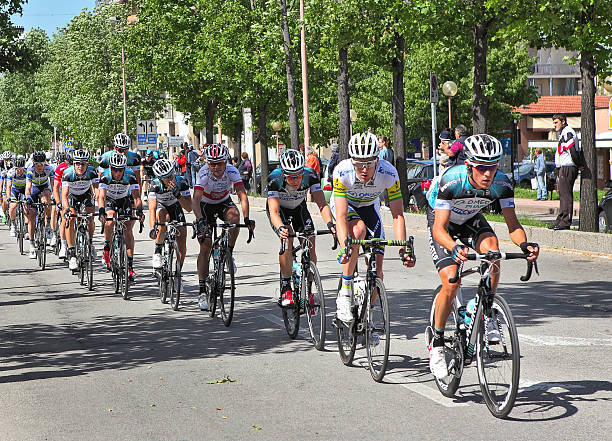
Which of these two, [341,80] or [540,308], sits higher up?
[341,80]

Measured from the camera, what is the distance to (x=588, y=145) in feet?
59.7

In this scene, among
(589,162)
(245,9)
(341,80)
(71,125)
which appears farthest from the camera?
(71,125)

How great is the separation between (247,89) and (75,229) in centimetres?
2646

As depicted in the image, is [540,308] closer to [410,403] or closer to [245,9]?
[410,403]

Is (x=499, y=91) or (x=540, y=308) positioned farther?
(x=499, y=91)

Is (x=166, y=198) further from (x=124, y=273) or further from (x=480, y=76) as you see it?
(x=480, y=76)

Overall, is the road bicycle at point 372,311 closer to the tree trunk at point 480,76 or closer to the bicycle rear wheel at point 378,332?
the bicycle rear wheel at point 378,332

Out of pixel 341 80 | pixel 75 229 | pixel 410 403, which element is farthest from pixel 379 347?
pixel 341 80

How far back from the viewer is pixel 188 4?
164 ft

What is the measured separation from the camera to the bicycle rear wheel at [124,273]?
13148 millimetres

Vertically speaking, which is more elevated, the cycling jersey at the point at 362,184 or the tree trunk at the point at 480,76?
the tree trunk at the point at 480,76

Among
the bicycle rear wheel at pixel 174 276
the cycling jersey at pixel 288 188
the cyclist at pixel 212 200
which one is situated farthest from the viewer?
the bicycle rear wheel at pixel 174 276

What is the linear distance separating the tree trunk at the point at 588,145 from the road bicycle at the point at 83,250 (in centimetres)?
857

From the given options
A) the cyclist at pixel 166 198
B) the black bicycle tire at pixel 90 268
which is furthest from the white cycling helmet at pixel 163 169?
the black bicycle tire at pixel 90 268
